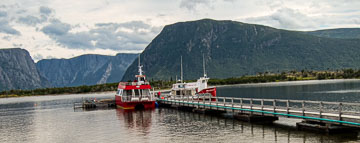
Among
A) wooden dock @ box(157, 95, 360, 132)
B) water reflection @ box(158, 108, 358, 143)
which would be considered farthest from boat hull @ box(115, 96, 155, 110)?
water reflection @ box(158, 108, 358, 143)

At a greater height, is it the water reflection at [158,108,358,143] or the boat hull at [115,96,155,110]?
the boat hull at [115,96,155,110]

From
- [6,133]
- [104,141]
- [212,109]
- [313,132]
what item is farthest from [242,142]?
[6,133]

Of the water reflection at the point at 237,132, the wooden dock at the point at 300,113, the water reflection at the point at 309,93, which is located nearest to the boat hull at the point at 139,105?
the wooden dock at the point at 300,113

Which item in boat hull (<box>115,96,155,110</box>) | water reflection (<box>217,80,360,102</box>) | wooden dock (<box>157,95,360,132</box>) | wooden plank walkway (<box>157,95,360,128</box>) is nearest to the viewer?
wooden plank walkway (<box>157,95,360,128</box>)

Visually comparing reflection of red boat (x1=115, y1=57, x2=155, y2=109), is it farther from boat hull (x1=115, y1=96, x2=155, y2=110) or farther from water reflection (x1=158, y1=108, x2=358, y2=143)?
water reflection (x1=158, y1=108, x2=358, y2=143)

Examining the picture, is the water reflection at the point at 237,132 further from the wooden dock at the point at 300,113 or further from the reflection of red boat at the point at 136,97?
the reflection of red boat at the point at 136,97

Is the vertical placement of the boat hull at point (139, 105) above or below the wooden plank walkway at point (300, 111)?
below

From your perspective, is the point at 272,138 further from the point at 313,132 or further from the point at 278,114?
the point at 278,114

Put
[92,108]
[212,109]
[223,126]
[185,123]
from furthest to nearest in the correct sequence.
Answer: [92,108]
[212,109]
[185,123]
[223,126]

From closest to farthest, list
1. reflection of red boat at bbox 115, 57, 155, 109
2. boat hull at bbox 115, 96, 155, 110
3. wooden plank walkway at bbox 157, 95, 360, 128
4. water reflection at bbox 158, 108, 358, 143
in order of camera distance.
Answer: wooden plank walkway at bbox 157, 95, 360, 128 → water reflection at bbox 158, 108, 358, 143 → boat hull at bbox 115, 96, 155, 110 → reflection of red boat at bbox 115, 57, 155, 109

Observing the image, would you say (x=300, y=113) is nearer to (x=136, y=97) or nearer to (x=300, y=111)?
(x=300, y=111)

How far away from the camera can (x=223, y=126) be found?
1599 inches

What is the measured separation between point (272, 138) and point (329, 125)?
15.3 feet

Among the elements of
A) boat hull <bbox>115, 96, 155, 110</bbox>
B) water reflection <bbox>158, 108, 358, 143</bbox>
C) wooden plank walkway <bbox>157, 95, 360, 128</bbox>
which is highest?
wooden plank walkway <bbox>157, 95, 360, 128</bbox>
